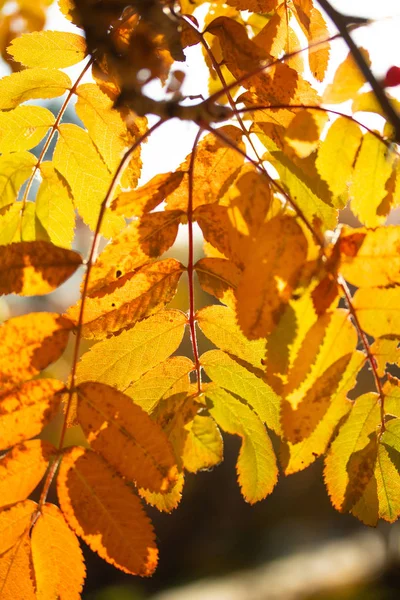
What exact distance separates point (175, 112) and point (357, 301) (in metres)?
0.45

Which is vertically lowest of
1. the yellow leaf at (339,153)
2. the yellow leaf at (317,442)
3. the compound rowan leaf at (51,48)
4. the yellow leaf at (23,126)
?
the yellow leaf at (317,442)

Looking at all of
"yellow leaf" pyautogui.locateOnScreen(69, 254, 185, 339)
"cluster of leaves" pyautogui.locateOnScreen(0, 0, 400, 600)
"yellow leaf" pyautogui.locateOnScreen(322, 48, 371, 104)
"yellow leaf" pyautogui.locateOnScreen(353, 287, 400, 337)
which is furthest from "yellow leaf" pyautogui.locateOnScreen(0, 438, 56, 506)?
"yellow leaf" pyautogui.locateOnScreen(322, 48, 371, 104)

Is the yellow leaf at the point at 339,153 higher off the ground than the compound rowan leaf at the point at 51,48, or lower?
lower

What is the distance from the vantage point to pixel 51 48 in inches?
58.3

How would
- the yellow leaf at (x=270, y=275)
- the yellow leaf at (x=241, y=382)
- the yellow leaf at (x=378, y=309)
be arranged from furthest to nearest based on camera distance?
the yellow leaf at (x=241, y=382) < the yellow leaf at (x=378, y=309) < the yellow leaf at (x=270, y=275)

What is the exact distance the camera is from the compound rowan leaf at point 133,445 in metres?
0.99

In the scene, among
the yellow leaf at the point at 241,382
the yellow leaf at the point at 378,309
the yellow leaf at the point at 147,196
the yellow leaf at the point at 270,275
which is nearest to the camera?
the yellow leaf at the point at 270,275

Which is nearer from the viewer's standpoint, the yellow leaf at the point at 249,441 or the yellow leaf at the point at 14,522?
the yellow leaf at the point at 14,522

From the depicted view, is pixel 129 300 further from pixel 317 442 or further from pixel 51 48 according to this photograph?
pixel 51 48

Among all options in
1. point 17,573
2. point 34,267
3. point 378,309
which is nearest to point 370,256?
point 378,309

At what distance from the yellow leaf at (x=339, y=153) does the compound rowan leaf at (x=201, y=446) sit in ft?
1.67

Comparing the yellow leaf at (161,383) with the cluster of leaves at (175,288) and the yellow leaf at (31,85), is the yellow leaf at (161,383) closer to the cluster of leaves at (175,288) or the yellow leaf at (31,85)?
the cluster of leaves at (175,288)

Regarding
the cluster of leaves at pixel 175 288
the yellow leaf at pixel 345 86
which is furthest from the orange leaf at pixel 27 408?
the yellow leaf at pixel 345 86

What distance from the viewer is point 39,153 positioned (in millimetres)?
1471
